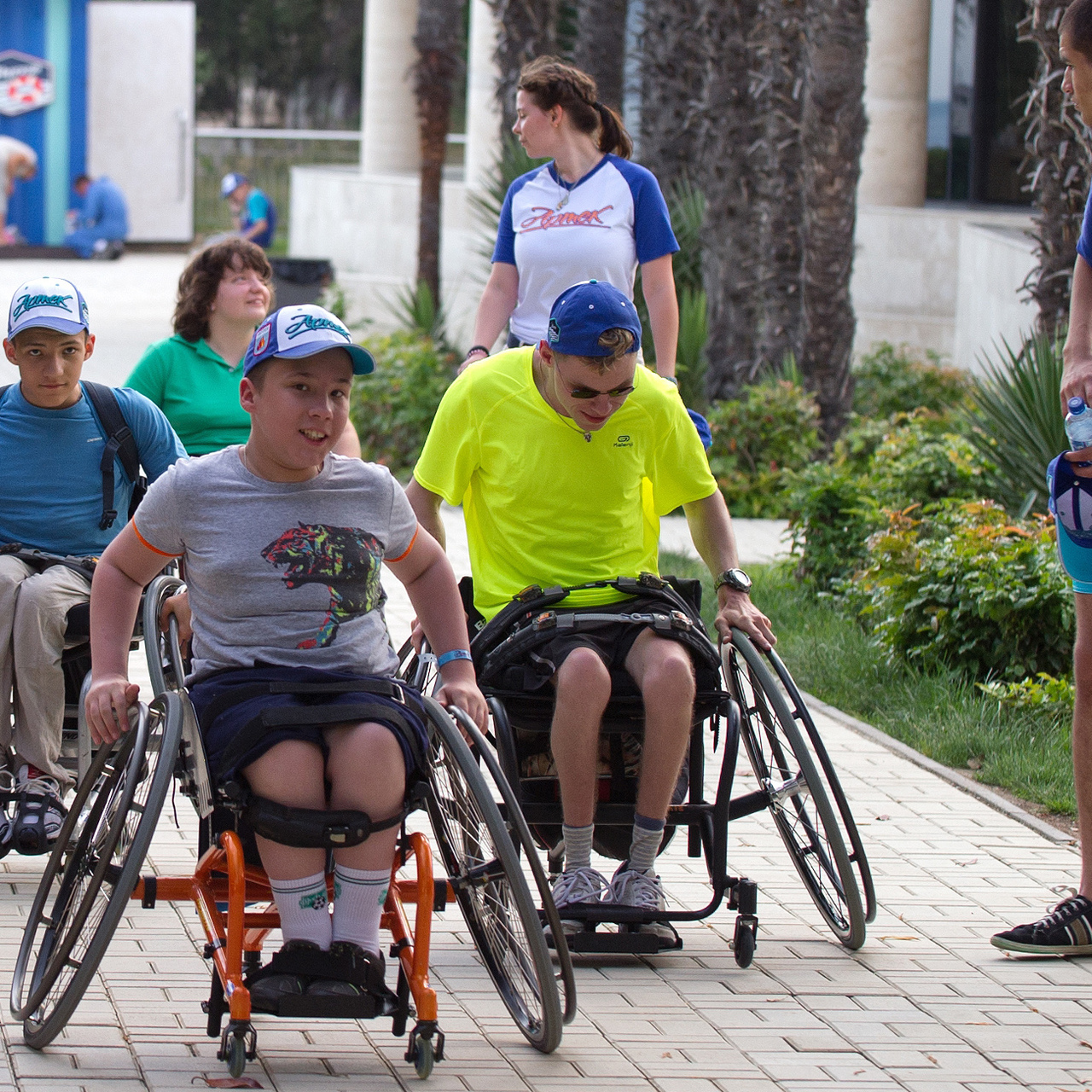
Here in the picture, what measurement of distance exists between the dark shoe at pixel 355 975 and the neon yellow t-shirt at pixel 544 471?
120 cm

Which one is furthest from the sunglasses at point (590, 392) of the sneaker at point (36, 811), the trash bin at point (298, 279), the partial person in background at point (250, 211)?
the partial person in background at point (250, 211)

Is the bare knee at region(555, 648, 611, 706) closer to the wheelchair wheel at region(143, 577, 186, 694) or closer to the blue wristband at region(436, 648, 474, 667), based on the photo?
the blue wristband at region(436, 648, 474, 667)

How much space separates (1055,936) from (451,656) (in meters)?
1.61

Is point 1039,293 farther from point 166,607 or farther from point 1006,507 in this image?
point 166,607

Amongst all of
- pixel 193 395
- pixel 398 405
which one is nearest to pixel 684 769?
pixel 193 395

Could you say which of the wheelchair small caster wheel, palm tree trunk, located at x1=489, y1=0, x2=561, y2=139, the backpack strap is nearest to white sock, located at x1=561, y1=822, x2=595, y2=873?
the wheelchair small caster wheel

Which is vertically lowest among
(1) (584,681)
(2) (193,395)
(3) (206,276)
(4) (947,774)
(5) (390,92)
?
(4) (947,774)

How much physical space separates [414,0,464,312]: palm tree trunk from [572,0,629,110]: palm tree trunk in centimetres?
275

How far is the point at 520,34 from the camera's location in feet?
51.0

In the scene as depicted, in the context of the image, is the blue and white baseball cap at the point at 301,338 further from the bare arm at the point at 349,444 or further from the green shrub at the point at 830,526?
the green shrub at the point at 830,526

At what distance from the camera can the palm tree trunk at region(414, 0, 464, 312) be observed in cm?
1702

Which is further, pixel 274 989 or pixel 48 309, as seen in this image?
pixel 48 309

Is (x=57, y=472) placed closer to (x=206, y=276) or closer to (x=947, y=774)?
(x=206, y=276)

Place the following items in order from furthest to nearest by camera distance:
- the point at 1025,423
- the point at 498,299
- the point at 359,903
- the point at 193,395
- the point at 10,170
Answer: the point at 10,170 → the point at 1025,423 → the point at 498,299 → the point at 193,395 → the point at 359,903
